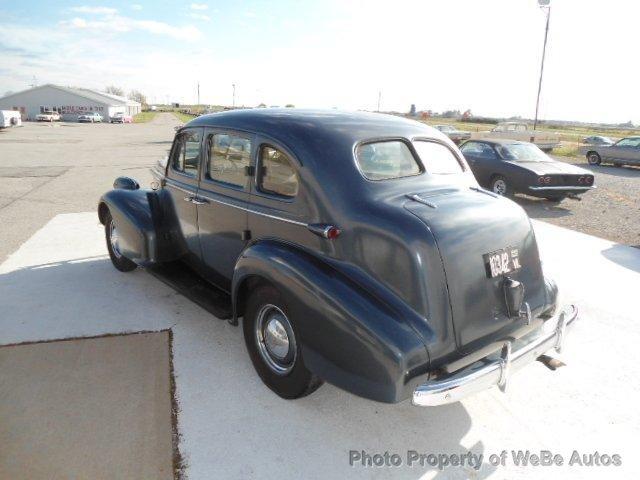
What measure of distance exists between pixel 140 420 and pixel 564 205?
10.2m

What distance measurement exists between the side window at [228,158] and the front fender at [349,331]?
0.96m

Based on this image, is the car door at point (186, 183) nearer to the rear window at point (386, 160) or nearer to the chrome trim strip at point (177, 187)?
the chrome trim strip at point (177, 187)

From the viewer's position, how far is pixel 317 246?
290cm

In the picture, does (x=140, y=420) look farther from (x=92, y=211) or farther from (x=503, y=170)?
(x=503, y=170)

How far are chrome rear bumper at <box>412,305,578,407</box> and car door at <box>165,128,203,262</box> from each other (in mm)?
2555

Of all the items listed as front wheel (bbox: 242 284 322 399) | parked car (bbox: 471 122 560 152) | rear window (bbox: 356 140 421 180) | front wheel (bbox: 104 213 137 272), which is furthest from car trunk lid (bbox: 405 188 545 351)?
parked car (bbox: 471 122 560 152)

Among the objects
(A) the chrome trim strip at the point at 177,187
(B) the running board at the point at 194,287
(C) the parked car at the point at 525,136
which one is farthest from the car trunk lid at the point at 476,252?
(C) the parked car at the point at 525,136

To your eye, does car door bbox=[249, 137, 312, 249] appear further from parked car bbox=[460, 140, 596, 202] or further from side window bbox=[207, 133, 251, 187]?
parked car bbox=[460, 140, 596, 202]

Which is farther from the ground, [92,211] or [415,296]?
[415,296]

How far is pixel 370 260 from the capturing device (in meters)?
2.67

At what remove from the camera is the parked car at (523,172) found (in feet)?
31.2

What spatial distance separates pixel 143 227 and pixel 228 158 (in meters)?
1.29

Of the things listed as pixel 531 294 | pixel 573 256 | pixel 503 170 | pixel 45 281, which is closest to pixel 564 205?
pixel 503 170

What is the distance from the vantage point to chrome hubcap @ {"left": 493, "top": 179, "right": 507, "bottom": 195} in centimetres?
1003
